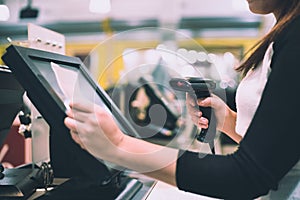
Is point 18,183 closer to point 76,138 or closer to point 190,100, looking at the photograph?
point 76,138

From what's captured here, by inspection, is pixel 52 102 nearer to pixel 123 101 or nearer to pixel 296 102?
pixel 296 102

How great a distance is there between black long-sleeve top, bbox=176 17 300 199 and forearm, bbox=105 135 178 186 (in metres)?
0.02

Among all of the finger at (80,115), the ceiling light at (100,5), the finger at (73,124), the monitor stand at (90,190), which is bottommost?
the ceiling light at (100,5)

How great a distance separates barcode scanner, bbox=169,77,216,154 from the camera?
0.90 meters

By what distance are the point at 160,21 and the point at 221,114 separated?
5786 mm

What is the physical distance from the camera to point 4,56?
76cm

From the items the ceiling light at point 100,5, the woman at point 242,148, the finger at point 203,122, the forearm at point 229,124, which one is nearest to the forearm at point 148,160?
the woman at point 242,148

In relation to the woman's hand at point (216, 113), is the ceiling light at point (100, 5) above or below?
below

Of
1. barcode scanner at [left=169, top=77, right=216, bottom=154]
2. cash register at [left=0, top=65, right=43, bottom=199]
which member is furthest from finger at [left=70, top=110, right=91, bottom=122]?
cash register at [left=0, top=65, right=43, bottom=199]

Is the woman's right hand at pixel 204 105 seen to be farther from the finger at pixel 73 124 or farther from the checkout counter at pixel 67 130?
the finger at pixel 73 124

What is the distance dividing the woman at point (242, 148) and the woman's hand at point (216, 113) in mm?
280

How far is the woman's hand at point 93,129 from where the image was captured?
25.6 inches

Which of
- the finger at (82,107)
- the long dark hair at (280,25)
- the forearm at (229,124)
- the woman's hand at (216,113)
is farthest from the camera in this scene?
the forearm at (229,124)

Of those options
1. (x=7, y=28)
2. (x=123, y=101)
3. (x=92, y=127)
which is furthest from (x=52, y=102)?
(x=7, y=28)
